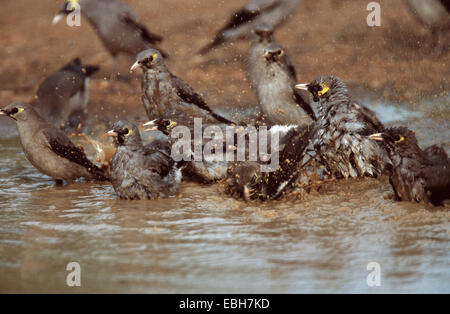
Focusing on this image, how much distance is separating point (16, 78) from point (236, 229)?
696cm

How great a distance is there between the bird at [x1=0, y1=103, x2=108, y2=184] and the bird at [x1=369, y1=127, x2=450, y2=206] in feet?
9.54

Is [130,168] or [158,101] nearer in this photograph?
[130,168]

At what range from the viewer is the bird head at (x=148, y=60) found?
21.7 feet

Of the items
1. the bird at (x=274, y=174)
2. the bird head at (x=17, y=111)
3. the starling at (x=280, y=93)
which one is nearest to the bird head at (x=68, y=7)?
the starling at (x=280, y=93)

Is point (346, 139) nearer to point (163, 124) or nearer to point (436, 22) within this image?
point (163, 124)

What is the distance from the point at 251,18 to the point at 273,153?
5.71 m

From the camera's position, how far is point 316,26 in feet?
36.4

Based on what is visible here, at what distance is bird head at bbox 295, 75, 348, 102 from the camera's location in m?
5.69

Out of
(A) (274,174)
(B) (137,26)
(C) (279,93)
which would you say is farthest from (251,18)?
(A) (274,174)

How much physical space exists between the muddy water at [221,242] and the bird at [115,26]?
15.7 ft

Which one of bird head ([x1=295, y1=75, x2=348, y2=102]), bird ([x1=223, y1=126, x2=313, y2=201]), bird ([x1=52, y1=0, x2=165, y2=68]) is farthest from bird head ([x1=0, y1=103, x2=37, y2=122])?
bird ([x1=52, y1=0, x2=165, y2=68])

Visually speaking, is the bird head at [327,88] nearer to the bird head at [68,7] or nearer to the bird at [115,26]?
the bird at [115,26]
